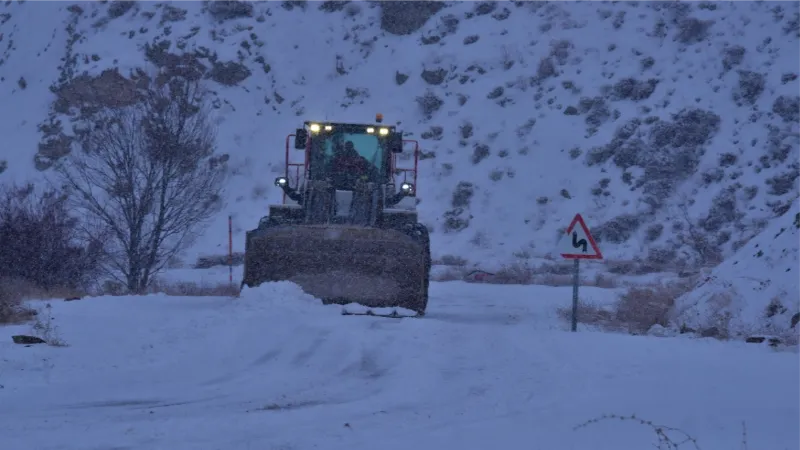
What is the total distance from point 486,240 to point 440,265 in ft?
7.05

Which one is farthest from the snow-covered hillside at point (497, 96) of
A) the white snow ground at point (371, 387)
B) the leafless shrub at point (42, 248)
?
the white snow ground at point (371, 387)

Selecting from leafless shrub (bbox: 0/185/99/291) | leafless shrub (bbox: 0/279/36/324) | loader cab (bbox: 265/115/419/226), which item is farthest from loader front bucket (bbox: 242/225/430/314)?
leafless shrub (bbox: 0/185/99/291)

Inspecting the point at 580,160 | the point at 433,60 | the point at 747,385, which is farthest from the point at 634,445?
the point at 433,60

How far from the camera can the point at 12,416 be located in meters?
5.54

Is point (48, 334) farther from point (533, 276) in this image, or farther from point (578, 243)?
point (533, 276)

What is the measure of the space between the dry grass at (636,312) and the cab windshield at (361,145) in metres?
4.07

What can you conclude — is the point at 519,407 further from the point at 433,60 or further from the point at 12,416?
the point at 433,60

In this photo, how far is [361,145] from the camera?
1505 cm

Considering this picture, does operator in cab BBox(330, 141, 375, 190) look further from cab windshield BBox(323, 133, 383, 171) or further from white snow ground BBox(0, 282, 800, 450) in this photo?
white snow ground BBox(0, 282, 800, 450)

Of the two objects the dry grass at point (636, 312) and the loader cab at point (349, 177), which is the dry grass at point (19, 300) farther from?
the dry grass at point (636, 312)

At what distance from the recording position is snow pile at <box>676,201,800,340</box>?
32.1ft

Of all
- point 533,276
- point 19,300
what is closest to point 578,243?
point 19,300

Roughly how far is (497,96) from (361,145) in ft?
69.6

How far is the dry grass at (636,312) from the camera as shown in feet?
39.1
